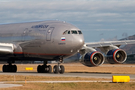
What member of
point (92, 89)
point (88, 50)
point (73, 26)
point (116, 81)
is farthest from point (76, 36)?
point (92, 89)

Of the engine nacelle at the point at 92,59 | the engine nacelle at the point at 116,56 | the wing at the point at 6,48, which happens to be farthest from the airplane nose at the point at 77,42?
the wing at the point at 6,48

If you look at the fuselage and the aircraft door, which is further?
the aircraft door

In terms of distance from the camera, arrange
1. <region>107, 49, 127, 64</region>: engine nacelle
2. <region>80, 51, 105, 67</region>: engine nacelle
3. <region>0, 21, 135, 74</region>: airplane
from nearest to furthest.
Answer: <region>0, 21, 135, 74</region>: airplane, <region>80, 51, 105, 67</region>: engine nacelle, <region>107, 49, 127, 64</region>: engine nacelle

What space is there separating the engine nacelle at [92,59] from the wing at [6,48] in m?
8.90

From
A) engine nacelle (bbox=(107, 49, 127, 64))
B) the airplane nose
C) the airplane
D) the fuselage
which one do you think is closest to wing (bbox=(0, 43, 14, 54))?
the airplane

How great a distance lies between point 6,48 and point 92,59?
35.2ft

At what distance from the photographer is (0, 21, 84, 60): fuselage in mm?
41375

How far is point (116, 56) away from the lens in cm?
4656

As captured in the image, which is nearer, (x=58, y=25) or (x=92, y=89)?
(x=92, y=89)

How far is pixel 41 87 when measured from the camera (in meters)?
27.1

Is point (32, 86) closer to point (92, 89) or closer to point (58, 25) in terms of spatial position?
point (92, 89)

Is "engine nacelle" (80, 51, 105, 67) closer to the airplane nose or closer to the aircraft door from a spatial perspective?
the airplane nose

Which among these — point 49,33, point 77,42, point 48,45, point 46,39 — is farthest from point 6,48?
point 77,42

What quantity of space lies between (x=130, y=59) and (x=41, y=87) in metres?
96.6
